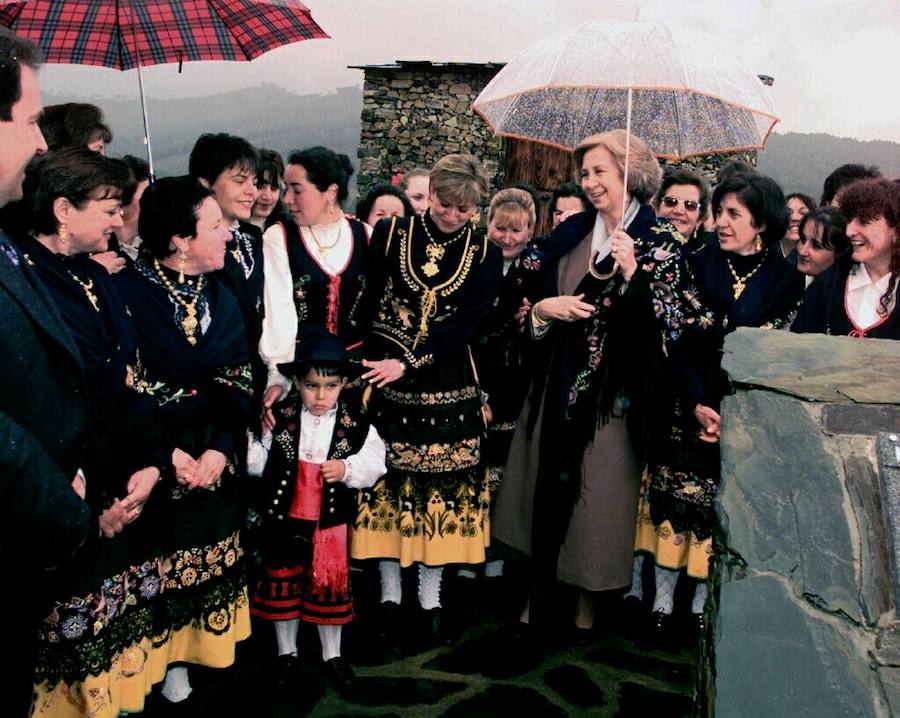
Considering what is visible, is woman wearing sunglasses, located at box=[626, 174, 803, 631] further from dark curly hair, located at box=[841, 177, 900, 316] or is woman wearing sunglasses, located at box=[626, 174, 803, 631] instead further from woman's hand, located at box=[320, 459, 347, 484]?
woman's hand, located at box=[320, 459, 347, 484]

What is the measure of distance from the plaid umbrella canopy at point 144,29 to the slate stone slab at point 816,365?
8.55 feet

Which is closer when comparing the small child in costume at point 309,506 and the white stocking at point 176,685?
the white stocking at point 176,685

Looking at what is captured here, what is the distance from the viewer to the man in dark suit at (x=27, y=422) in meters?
1.62

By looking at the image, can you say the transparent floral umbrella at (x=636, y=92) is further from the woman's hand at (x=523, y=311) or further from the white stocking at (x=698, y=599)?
the white stocking at (x=698, y=599)

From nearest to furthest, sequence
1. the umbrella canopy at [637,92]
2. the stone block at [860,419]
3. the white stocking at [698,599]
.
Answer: the stone block at [860,419] < the umbrella canopy at [637,92] < the white stocking at [698,599]

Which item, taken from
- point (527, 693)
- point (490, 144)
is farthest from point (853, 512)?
point (490, 144)

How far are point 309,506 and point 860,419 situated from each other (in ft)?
7.83

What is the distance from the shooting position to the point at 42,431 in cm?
203

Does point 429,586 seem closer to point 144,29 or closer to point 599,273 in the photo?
point 599,273

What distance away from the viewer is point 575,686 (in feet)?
12.1

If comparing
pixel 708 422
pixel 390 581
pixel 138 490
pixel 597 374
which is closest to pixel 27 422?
pixel 138 490

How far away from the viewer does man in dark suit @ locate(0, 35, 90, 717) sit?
1.62 m

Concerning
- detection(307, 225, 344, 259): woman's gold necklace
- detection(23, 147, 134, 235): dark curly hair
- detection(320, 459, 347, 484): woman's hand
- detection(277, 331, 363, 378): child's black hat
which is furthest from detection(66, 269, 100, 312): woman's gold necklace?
detection(307, 225, 344, 259): woman's gold necklace

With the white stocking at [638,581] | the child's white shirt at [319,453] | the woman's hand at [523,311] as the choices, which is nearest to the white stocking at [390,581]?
the child's white shirt at [319,453]
